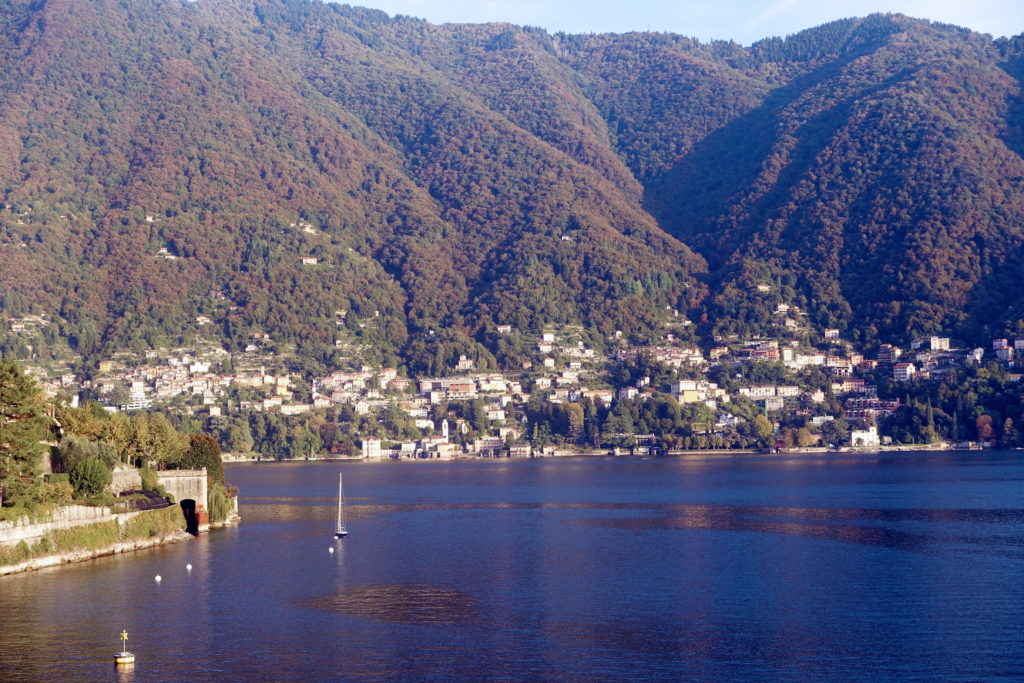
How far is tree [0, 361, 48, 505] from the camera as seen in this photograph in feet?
192

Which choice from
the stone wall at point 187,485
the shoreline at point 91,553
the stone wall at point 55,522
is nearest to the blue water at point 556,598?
the shoreline at point 91,553

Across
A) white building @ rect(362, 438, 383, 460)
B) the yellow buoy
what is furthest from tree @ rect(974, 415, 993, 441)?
the yellow buoy

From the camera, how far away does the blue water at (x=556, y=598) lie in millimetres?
44156

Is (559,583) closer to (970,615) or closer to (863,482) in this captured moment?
(970,615)

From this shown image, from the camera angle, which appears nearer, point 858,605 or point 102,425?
point 858,605

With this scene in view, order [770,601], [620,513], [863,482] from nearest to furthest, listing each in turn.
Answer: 1. [770,601]
2. [620,513]
3. [863,482]

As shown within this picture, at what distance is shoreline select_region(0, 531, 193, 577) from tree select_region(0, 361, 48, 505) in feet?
7.97

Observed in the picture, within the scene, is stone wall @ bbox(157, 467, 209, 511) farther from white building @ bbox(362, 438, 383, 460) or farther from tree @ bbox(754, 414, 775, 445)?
tree @ bbox(754, 414, 775, 445)

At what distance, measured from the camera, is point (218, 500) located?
83125mm

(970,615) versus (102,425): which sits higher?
(102,425)

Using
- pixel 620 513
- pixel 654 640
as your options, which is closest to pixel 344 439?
pixel 620 513

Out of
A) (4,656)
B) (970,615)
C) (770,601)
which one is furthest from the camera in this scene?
(770,601)

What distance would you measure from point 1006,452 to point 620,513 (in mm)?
97470

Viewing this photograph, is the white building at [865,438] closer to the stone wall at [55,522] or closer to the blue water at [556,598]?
the blue water at [556,598]
